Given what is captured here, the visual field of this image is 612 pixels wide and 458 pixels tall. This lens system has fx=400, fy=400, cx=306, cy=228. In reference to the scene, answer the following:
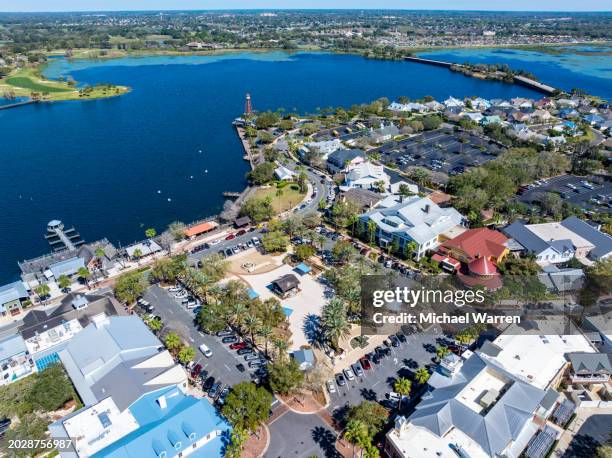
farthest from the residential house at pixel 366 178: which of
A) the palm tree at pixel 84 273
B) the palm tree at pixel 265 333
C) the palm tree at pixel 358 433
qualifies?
the palm tree at pixel 358 433

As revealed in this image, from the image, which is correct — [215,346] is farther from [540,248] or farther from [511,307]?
[540,248]

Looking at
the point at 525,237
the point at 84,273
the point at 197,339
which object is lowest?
the point at 197,339

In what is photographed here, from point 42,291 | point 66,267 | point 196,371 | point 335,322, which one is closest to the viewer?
point 196,371

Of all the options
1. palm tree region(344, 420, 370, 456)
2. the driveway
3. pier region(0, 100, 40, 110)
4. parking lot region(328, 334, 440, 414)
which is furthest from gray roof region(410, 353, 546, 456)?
pier region(0, 100, 40, 110)

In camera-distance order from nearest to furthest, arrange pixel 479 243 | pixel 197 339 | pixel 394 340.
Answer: pixel 394 340 → pixel 197 339 → pixel 479 243

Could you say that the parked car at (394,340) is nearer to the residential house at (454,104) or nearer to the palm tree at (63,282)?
the palm tree at (63,282)

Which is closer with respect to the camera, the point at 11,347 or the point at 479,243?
the point at 11,347

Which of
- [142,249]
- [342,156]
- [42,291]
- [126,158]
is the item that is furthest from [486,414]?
[126,158]

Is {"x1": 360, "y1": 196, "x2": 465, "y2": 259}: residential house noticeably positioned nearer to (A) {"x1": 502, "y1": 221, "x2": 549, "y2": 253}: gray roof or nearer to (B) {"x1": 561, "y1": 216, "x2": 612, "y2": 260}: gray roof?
(A) {"x1": 502, "y1": 221, "x2": 549, "y2": 253}: gray roof

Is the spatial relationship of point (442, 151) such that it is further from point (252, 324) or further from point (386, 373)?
point (252, 324)
